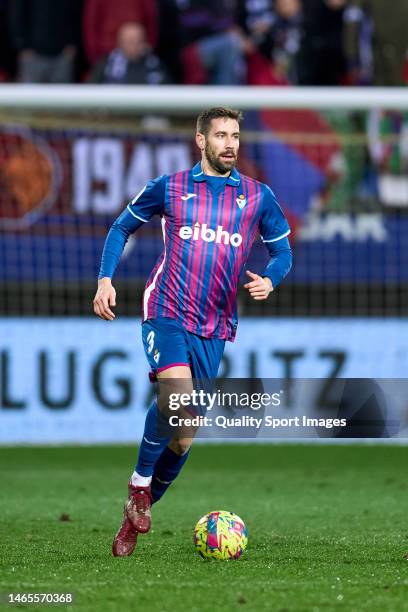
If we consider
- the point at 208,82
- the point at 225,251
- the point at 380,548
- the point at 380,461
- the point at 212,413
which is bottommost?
the point at 380,461

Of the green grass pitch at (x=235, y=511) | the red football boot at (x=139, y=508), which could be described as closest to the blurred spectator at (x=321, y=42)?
the green grass pitch at (x=235, y=511)

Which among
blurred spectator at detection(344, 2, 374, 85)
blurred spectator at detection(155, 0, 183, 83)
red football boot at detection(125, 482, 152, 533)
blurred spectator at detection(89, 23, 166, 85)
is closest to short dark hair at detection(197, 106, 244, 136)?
red football boot at detection(125, 482, 152, 533)

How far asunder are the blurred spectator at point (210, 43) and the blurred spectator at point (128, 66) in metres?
0.58

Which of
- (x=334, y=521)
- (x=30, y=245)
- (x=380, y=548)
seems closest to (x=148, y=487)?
(x=380, y=548)

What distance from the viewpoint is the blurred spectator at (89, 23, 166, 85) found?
42.5 ft

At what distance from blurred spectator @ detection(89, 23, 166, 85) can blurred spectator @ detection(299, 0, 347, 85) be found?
5.28 feet

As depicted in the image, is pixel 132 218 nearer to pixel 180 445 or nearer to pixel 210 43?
pixel 180 445

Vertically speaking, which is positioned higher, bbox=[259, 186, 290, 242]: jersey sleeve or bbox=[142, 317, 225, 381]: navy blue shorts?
bbox=[259, 186, 290, 242]: jersey sleeve

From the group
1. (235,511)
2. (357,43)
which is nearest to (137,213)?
(235,511)

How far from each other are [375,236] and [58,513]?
5692mm

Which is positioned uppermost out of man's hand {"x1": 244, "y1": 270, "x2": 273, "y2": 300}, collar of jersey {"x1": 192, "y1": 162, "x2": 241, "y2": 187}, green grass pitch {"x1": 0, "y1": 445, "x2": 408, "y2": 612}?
collar of jersey {"x1": 192, "y1": 162, "x2": 241, "y2": 187}

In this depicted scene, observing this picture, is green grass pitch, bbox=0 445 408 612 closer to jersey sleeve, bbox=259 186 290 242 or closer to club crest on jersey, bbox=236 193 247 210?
jersey sleeve, bbox=259 186 290 242

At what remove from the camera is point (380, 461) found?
35.9 feet

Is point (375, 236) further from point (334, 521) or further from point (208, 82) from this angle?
point (334, 521)
